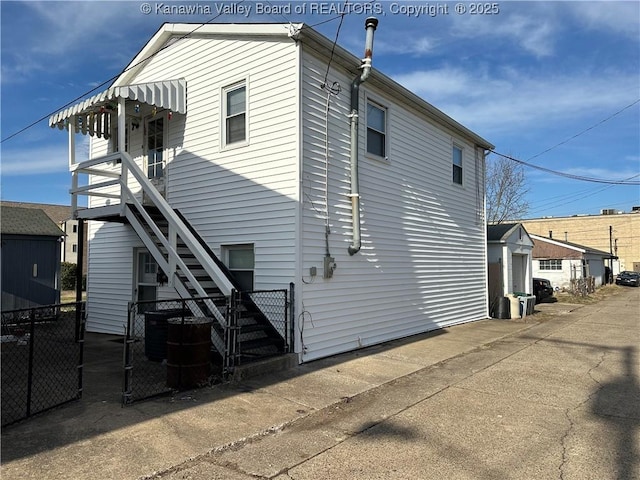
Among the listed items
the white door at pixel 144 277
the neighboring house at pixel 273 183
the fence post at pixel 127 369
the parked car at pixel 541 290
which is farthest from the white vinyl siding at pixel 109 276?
the parked car at pixel 541 290

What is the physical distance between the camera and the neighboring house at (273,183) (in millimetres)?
8117

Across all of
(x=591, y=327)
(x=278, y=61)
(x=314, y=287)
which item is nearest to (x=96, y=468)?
(x=314, y=287)

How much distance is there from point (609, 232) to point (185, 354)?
66403mm

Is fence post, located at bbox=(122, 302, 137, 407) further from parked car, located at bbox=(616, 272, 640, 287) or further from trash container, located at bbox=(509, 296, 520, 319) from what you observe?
parked car, located at bbox=(616, 272, 640, 287)

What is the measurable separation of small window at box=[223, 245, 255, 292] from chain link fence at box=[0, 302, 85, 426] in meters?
2.76

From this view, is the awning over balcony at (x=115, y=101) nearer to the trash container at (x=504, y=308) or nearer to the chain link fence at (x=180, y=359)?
the chain link fence at (x=180, y=359)

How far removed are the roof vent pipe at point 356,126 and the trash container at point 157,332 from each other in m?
3.53

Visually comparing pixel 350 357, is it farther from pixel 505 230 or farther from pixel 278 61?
pixel 505 230

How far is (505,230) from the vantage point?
56.3 ft

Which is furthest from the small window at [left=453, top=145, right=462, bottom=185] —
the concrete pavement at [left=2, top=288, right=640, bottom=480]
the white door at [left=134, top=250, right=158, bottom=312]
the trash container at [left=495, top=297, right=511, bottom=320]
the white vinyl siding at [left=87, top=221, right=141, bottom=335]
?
the white vinyl siding at [left=87, top=221, right=141, bottom=335]

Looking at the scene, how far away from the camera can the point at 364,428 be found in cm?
504

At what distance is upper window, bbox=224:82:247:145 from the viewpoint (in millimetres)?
9023

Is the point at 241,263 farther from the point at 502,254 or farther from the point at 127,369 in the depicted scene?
the point at 502,254

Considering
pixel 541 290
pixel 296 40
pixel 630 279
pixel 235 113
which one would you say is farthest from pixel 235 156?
pixel 630 279
